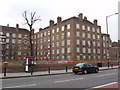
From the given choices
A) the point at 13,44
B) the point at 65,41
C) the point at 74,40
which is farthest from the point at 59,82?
the point at 13,44

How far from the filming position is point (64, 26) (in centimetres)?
5697

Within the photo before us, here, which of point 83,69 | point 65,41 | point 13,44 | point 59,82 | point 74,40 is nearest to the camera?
point 59,82

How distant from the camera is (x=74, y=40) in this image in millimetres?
52781

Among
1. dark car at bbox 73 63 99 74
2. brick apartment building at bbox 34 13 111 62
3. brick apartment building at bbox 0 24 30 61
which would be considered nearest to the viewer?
dark car at bbox 73 63 99 74

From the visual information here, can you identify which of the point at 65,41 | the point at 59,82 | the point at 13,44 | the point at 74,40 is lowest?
the point at 59,82

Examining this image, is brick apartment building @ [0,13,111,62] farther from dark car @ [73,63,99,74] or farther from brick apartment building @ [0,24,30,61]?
dark car @ [73,63,99,74]

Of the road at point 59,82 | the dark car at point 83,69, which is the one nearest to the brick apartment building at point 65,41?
the dark car at point 83,69

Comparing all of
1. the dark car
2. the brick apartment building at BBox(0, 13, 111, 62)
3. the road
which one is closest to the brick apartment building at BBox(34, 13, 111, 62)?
the brick apartment building at BBox(0, 13, 111, 62)

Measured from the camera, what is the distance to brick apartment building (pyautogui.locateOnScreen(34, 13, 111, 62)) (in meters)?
53.5

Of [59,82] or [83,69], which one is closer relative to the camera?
[59,82]

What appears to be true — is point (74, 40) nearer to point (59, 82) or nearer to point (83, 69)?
point (83, 69)

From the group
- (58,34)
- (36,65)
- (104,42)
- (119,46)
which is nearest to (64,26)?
(58,34)

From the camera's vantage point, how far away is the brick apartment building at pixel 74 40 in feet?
176

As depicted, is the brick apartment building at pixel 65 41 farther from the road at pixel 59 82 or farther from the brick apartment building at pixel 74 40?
the road at pixel 59 82
